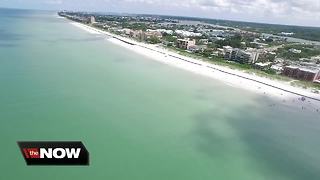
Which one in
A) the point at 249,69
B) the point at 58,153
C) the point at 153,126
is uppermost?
the point at 58,153

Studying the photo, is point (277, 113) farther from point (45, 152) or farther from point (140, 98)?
point (45, 152)

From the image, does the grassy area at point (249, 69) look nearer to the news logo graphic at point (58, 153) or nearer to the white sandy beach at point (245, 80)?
the white sandy beach at point (245, 80)

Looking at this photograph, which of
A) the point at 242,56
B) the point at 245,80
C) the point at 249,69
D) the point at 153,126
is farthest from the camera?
the point at 242,56

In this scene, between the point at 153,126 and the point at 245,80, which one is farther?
the point at 245,80

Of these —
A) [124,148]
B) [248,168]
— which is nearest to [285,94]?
[248,168]

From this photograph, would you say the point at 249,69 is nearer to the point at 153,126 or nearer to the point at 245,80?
the point at 245,80

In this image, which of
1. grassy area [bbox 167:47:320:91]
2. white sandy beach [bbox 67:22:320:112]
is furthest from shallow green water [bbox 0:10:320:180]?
grassy area [bbox 167:47:320:91]

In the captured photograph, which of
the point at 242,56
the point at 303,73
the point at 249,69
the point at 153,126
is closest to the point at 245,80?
the point at 249,69

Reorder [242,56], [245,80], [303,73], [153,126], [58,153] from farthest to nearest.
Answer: [242,56] < [303,73] < [245,80] < [153,126] < [58,153]
